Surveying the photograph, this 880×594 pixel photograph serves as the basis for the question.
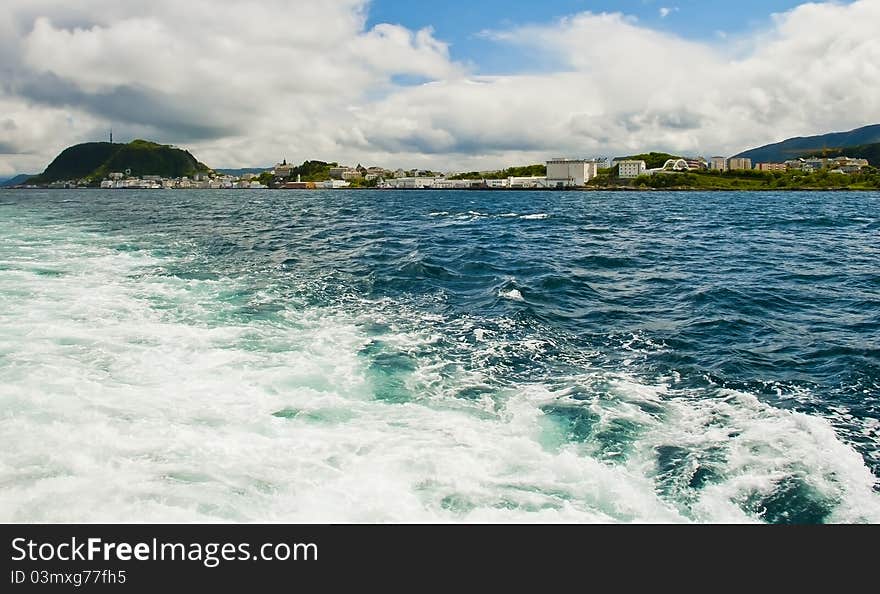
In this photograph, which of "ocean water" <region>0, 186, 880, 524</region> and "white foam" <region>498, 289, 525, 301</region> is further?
"white foam" <region>498, 289, 525, 301</region>

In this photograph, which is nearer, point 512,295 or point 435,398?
point 435,398

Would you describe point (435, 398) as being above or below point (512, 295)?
below

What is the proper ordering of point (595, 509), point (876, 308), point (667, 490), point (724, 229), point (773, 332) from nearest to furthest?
point (595, 509)
point (667, 490)
point (773, 332)
point (876, 308)
point (724, 229)

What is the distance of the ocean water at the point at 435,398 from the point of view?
7.00 metres

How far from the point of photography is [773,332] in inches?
590

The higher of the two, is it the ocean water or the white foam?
the white foam

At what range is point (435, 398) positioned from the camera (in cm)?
1032

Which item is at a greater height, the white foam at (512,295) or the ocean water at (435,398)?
the white foam at (512,295)

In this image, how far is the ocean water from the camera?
23.0ft

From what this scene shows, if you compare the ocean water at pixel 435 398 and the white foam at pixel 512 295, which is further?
the white foam at pixel 512 295
